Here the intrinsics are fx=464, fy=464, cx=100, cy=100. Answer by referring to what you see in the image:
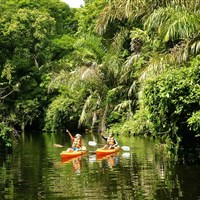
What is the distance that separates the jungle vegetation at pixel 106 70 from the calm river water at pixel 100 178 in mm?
1317

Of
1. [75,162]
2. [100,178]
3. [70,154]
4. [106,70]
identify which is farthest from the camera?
[106,70]

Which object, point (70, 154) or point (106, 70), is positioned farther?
point (106, 70)

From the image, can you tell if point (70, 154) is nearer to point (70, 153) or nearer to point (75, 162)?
point (70, 153)

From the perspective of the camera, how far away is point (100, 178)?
12.2 m

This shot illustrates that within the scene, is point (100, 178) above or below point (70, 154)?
below

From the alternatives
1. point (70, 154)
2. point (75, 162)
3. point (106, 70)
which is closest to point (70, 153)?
point (70, 154)

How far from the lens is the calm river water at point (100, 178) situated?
9864 millimetres

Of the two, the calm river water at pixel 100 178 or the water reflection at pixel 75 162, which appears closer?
the calm river water at pixel 100 178

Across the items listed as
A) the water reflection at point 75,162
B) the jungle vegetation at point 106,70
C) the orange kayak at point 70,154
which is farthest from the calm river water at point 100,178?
the jungle vegetation at point 106,70

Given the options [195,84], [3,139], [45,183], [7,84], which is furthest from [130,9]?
[7,84]

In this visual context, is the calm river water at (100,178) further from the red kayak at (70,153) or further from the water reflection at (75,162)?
the red kayak at (70,153)

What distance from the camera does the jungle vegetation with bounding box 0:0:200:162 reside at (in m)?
13.6

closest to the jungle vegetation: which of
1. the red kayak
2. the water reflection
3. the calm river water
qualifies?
the calm river water

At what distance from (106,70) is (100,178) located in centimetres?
2127
